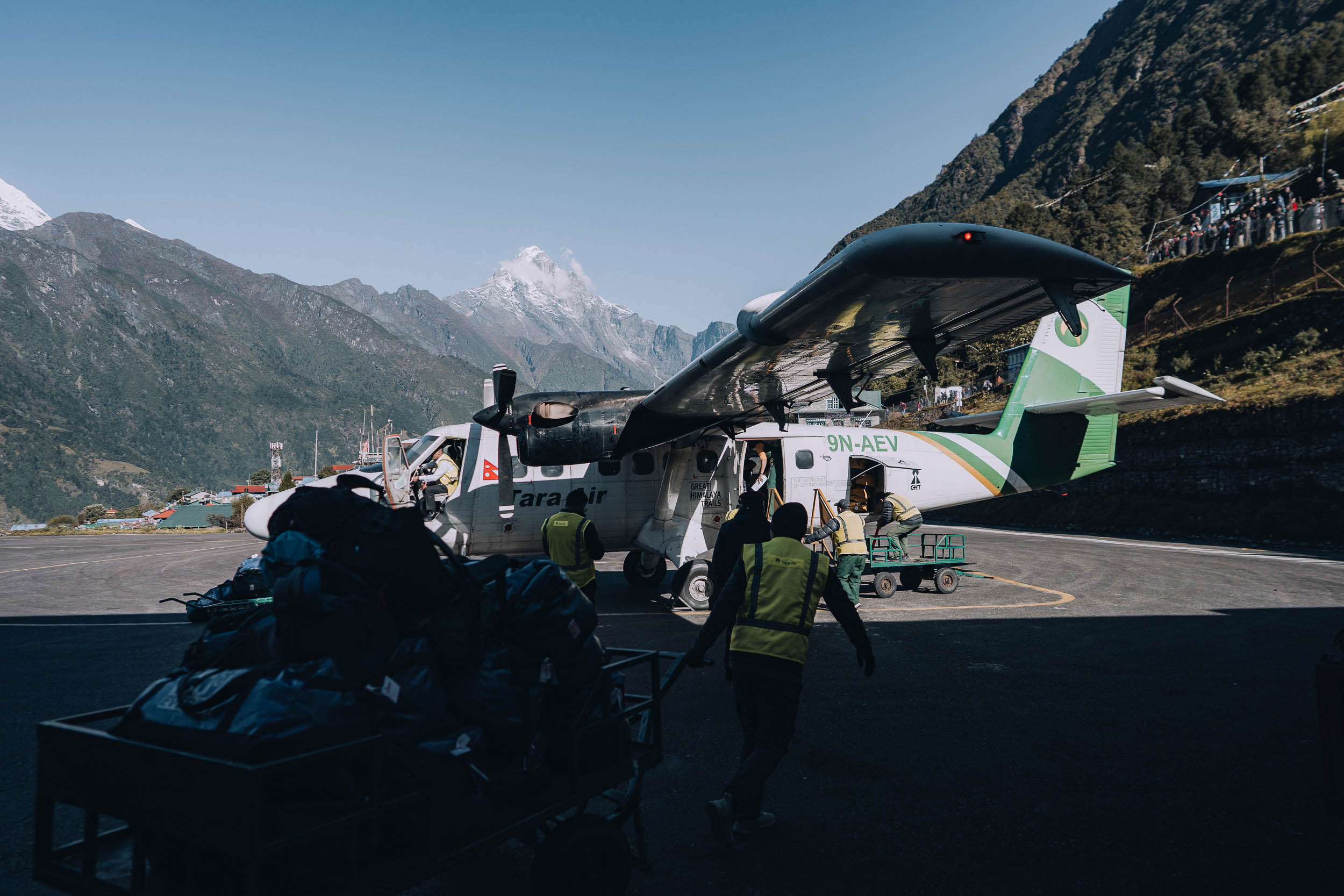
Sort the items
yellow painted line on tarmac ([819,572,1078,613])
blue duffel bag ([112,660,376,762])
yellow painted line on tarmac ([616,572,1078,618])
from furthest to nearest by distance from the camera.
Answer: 1. yellow painted line on tarmac ([819,572,1078,613])
2. yellow painted line on tarmac ([616,572,1078,618])
3. blue duffel bag ([112,660,376,762])

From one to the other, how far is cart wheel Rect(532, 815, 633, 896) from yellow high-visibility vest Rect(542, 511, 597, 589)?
4.15 meters

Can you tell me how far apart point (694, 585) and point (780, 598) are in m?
7.15

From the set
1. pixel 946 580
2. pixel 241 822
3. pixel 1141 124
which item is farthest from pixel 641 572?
pixel 1141 124

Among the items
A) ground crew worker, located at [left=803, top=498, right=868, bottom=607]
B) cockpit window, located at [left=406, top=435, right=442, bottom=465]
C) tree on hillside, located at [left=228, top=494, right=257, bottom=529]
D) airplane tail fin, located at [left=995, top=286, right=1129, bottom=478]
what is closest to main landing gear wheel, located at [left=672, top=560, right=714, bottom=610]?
ground crew worker, located at [left=803, top=498, right=868, bottom=607]

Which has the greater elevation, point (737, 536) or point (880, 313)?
point (880, 313)

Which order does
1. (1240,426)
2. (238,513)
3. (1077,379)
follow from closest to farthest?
(1077,379) < (1240,426) < (238,513)

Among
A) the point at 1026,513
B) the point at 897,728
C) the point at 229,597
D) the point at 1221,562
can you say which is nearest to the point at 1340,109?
the point at 1026,513

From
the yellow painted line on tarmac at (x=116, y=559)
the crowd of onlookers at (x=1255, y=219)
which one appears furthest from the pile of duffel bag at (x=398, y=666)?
the crowd of onlookers at (x=1255, y=219)

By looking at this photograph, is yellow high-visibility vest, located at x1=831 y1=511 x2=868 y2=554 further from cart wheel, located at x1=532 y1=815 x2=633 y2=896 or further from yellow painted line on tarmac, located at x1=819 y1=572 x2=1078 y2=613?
cart wheel, located at x1=532 y1=815 x2=633 y2=896

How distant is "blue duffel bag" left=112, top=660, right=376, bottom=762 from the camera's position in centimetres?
231

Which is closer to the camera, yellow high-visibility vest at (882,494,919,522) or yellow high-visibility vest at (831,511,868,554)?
yellow high-visibility vest at (831,511,868,554)

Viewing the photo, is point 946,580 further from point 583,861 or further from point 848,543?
point 583,861

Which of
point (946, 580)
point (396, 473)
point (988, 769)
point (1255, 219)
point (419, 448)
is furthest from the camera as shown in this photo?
point (1255, 219)

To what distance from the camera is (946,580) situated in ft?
41.7
